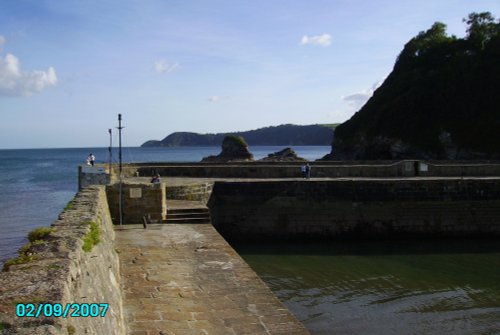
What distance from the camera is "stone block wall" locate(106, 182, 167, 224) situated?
14266 millimetres

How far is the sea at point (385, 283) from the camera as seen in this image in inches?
400

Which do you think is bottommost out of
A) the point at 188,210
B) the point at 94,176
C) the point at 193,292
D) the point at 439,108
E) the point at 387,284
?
the point at 387,284

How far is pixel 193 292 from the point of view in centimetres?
819

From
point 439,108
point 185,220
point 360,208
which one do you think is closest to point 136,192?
point 185,220

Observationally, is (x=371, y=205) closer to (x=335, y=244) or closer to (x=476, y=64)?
(x=335, y=244)

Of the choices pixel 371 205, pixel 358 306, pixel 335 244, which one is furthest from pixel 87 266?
pixel 371 205

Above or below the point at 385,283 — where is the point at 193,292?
above

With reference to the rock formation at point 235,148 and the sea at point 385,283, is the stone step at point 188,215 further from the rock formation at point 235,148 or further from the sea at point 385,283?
the rock formation at point 235,148

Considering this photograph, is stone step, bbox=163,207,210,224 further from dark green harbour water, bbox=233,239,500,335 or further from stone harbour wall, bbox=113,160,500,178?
stone harbour wall, bbox=113,160,500,178

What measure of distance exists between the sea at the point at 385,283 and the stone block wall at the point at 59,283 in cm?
549

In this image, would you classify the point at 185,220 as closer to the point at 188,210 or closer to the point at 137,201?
the point at 188,210

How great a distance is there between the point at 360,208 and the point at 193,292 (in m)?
12.0

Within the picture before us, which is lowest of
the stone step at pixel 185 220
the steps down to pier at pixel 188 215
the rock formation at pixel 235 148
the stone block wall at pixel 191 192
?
the stone step at pixel 185 220

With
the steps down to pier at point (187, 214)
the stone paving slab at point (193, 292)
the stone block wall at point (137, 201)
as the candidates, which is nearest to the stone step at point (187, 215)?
the steps down to pier at point (187, 214)
